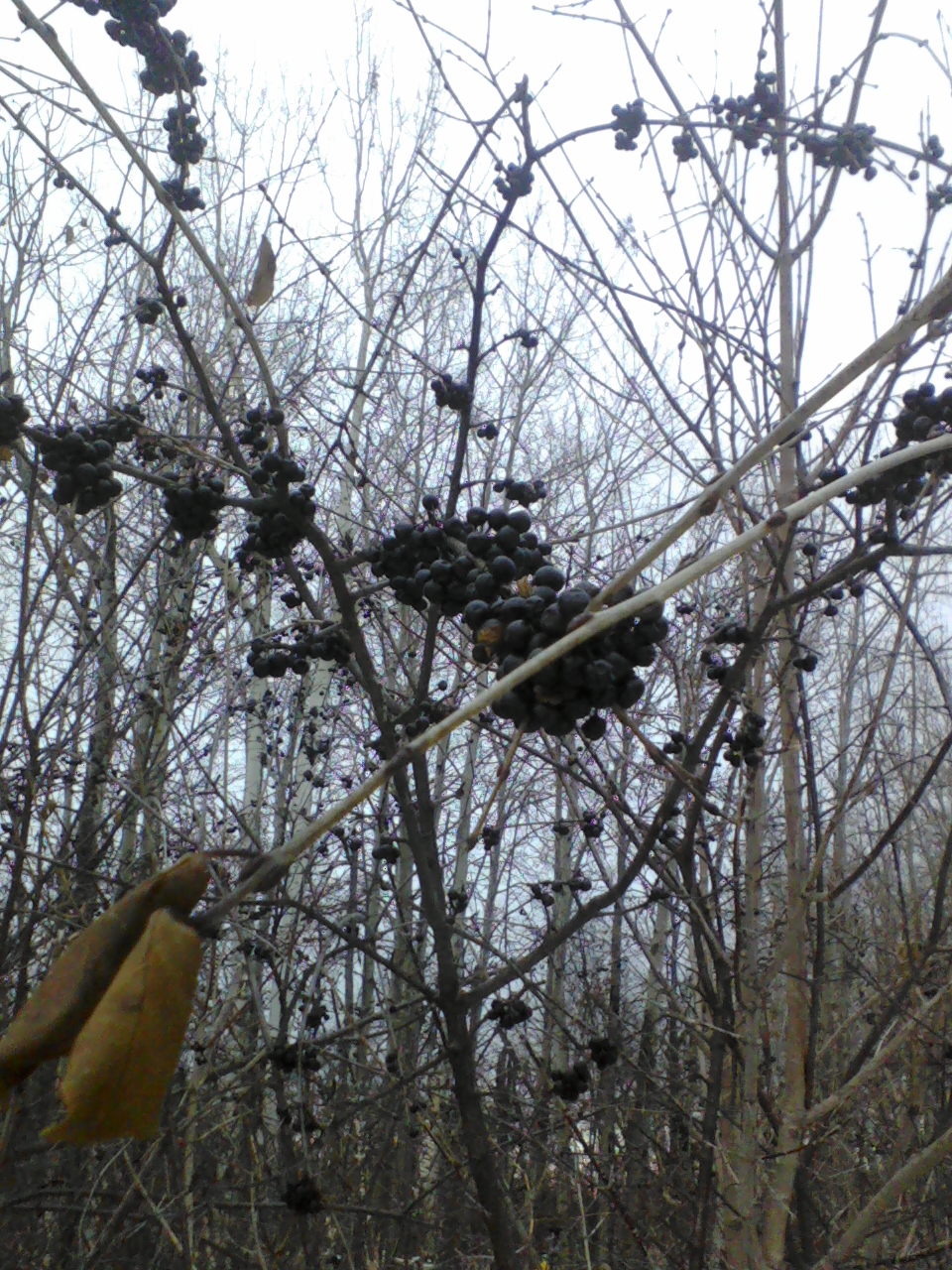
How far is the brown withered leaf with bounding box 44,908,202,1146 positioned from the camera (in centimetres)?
57

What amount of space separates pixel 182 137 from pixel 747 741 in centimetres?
208

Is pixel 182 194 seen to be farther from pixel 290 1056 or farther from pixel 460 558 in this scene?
pixel 290 1056

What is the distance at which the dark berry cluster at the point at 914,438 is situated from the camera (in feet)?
5.43

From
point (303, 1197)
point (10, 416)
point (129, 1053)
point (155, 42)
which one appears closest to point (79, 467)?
point (10, 416)

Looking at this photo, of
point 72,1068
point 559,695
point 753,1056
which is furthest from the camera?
point 753,1056

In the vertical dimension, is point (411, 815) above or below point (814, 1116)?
above

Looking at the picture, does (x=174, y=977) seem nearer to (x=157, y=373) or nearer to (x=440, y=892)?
(x=440, y=892)

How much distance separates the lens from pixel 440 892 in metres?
2.32

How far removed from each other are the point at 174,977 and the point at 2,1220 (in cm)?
361

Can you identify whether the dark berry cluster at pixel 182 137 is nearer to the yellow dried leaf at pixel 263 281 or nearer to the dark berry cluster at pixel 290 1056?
the yellow dried leaf at pixel 263 281

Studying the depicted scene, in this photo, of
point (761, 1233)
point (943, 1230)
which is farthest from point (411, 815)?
point (943, 1230)

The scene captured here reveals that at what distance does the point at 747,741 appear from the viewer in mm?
2445

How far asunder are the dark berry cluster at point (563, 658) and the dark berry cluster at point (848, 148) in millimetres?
2229

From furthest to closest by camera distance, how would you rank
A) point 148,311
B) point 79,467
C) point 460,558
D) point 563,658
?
point 148,311
point 79,467
point 460,558
point 563,658
